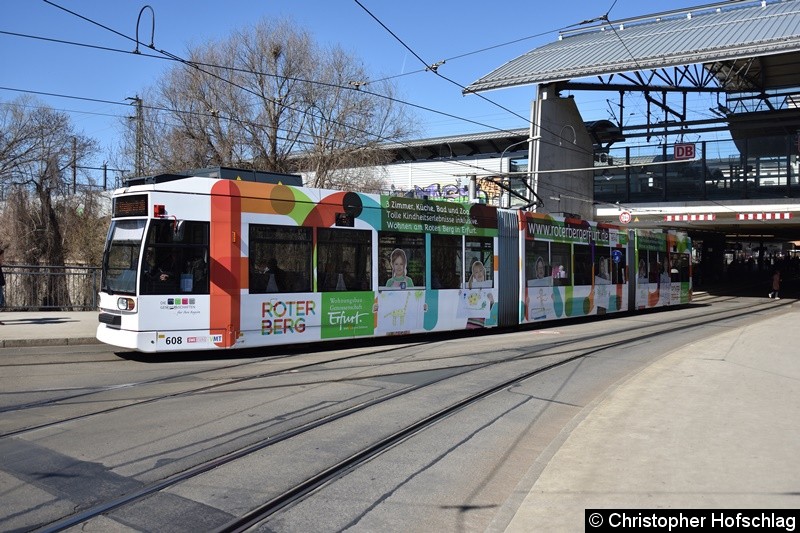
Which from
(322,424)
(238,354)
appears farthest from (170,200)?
(322,424)

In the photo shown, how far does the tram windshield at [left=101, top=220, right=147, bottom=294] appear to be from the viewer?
37.3 feet

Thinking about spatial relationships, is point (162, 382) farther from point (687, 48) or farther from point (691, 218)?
point (691, 218)

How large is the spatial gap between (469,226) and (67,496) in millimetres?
12759

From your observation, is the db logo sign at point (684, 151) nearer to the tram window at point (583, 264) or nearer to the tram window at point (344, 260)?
the tram window at point (583, 264)

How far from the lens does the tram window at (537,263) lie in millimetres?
18938

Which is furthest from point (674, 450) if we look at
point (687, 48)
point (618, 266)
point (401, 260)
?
point (687, 48)

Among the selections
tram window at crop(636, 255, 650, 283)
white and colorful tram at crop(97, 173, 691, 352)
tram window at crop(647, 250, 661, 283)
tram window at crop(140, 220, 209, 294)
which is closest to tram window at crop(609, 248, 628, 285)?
tram window at crop(636, 255, 650, 283)

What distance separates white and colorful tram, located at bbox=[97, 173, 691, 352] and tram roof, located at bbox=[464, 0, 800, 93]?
15381 millimetres

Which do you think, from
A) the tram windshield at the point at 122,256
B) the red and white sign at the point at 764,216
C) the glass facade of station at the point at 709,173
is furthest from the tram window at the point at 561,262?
the red and white sign at the point at 764,216

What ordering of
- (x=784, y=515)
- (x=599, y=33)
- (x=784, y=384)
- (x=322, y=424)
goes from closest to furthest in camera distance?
(x=784, y=515) → (x=322, y=424) → (x=784, y=384) → (x=599, y=33)

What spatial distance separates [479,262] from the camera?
17.1 metres

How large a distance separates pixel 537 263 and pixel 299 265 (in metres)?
8.63

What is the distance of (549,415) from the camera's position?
343 inches

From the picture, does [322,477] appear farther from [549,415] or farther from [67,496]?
[549,415]
